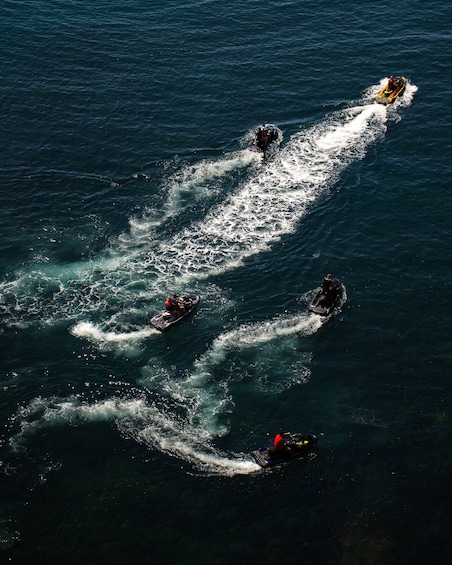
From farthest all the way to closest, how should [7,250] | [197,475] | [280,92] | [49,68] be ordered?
[49,68], [280,92], [7,250], [197,475]

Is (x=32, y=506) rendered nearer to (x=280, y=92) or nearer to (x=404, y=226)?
(x=404, y=226)

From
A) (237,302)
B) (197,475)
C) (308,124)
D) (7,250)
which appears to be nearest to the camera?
(197,475)

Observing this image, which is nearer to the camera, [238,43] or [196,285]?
[196,285]

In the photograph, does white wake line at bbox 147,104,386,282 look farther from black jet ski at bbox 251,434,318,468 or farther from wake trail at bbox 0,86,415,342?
black jet ski at bbox 251,434,318,468

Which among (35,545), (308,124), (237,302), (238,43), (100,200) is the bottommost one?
(35,545)

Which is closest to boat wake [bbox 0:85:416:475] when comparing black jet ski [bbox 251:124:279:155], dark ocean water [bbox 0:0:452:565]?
dark ocean water [bbox 0:0:452:565]

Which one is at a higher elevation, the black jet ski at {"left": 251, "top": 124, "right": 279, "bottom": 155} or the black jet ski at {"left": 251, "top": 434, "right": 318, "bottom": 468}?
the black jet ski at {"left": 251, "top": 124, "right": 279, "bottom": 155}

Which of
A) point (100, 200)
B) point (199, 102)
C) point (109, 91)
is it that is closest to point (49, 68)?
point (109, 91)
